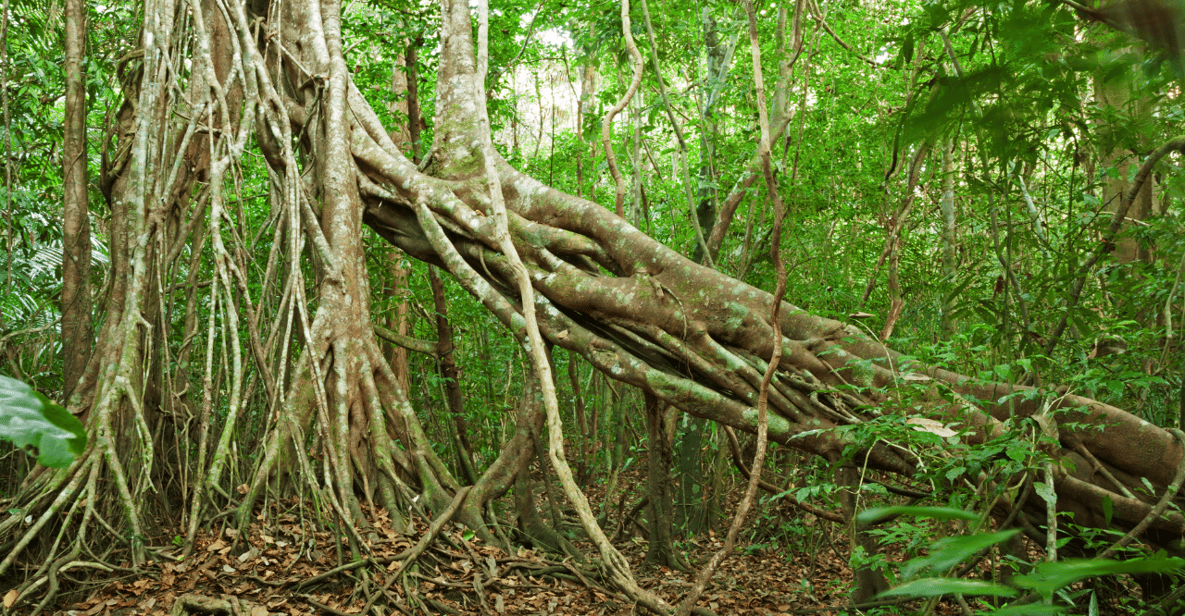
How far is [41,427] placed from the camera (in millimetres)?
569

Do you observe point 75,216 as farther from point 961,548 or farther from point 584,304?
point 961,548

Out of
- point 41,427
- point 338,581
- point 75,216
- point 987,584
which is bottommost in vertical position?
point 338,581

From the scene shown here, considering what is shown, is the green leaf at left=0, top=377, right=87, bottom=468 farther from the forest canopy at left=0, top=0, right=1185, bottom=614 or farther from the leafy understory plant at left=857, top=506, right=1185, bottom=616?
the forest canopy at left=0, top=0, right=1185, bottom=614

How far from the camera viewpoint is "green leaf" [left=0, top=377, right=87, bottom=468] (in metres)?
0.54

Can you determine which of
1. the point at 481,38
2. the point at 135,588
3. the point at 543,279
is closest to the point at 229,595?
the point at 135,588

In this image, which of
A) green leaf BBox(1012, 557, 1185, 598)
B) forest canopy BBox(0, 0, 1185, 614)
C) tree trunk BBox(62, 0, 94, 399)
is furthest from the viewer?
tree trunk BBox(62, 0, 94, 399)

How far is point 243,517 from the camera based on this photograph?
3.43m

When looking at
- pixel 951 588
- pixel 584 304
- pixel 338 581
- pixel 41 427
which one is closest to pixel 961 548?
pixel 951 588

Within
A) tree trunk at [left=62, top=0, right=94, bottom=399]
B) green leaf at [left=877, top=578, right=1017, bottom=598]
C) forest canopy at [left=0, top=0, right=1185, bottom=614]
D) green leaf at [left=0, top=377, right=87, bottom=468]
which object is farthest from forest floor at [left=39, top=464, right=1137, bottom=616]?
green leaf at [left=877, top=578, right=1017, bottom=598]

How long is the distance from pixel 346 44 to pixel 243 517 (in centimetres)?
Answer: 456

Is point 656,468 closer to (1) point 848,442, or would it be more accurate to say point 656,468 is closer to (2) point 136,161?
(1) point 848,442

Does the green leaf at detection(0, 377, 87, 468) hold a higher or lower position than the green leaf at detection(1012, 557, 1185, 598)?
higher

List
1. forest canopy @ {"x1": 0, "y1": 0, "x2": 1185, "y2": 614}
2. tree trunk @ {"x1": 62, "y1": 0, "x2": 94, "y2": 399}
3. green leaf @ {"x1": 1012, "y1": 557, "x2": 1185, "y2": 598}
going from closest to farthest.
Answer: green leaf @ {"x1": 1012, "y1": 557, "x2": 1185, "y2": 598} → forest canopy @ {"x1": 0, "y1": 0, "x2": 1185, "y2": 614} → tree trunk @ {"x1": 62, "y1": 0, "x2": 94, "y2": 399}

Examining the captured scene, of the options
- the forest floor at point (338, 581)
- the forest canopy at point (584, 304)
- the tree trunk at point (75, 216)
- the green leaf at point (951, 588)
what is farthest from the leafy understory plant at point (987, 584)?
the tree trunk at point (75, 216)
